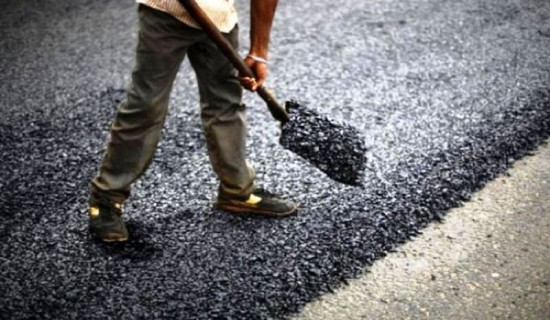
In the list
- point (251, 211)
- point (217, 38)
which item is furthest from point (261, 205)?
point (217, 38)

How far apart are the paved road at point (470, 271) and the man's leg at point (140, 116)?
3.28 ft

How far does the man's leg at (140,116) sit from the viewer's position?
2285 millimetres

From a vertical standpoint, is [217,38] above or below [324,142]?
above

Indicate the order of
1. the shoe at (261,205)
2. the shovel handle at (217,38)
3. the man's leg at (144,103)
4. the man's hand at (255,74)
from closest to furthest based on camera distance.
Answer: the shovel handle at (217,38), the man's leg at (144,103), the man's hand at (255,74), the shoe at (261,205)

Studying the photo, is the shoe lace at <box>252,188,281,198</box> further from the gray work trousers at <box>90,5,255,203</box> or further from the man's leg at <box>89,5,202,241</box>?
the man's leg at <box>89,5,202,241</box>

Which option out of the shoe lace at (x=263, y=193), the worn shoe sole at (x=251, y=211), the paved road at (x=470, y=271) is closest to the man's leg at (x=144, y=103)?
the worn shoe sole at (x=251, y=211)

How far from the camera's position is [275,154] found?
10.9 ft

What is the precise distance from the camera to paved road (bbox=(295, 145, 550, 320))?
223 cm

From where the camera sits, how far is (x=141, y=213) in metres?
2.83

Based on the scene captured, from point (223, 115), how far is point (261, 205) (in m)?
0.50

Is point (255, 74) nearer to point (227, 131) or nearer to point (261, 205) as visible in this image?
point (227, 131)

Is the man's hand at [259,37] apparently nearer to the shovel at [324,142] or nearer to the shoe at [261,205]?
the shovel at [324,142]

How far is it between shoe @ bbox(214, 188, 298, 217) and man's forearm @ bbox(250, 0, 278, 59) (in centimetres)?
73

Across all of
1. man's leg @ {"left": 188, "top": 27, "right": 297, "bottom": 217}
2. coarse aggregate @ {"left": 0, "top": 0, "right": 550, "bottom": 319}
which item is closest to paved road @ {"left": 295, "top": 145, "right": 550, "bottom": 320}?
coarse aggregate @ {"left": 0, "top": 0, "right": 550, "bottom": 319}
